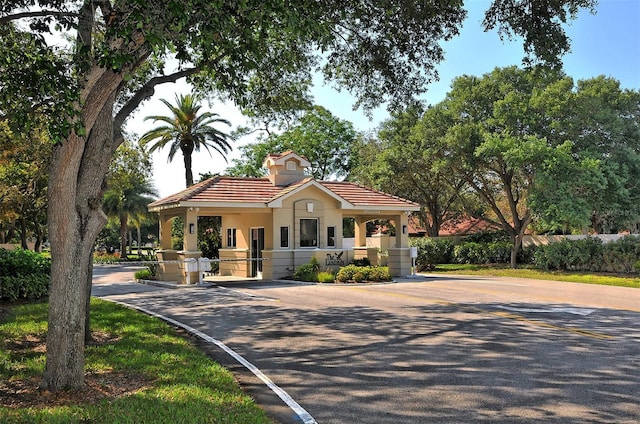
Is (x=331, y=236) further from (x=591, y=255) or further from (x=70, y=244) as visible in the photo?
(x=70, y=244)

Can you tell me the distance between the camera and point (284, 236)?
2391 centimetres

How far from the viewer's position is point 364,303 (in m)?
15.1

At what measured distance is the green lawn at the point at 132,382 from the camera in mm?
5652

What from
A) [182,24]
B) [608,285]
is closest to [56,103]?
[182,24]

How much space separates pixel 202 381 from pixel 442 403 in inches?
118

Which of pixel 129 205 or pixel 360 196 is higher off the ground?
pixel 129 205

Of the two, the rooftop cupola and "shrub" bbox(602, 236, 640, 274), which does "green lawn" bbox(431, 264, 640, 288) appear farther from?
the rooftop cupola

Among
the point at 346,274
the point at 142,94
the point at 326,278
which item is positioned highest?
the point at 142,94

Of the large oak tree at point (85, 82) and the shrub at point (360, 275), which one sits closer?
the large oak tree at point (85, 82)

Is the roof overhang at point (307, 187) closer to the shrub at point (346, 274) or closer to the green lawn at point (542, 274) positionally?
the shrub at point (346, 274)

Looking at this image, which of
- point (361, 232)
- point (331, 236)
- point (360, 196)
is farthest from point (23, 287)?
point (361, 232)

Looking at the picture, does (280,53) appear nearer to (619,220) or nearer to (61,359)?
(61,359)

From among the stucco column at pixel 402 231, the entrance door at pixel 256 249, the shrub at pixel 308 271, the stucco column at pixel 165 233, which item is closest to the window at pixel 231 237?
the entrance door at pixel 256 249

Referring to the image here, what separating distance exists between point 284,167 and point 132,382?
1973 cm
